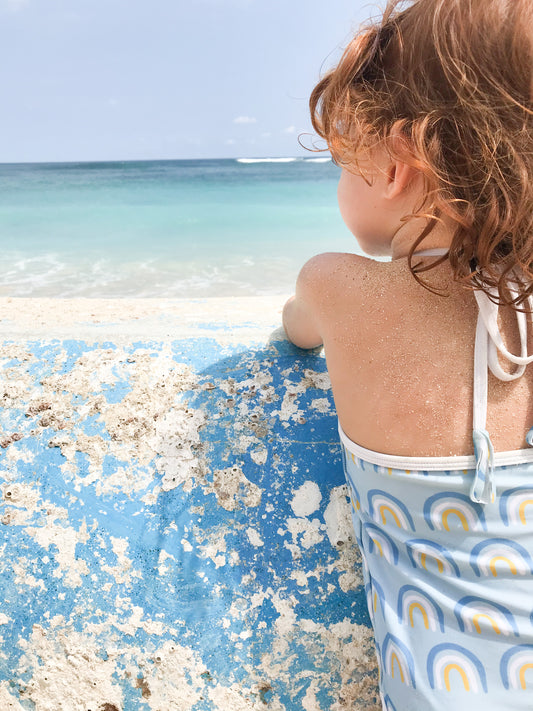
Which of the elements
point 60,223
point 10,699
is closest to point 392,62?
point 10,699

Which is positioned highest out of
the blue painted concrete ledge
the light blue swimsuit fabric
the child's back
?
the child's back

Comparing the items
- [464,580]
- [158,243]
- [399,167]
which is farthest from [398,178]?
[158,243]

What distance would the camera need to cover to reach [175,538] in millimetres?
1040

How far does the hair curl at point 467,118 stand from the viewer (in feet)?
2.34

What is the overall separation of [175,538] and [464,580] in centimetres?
54

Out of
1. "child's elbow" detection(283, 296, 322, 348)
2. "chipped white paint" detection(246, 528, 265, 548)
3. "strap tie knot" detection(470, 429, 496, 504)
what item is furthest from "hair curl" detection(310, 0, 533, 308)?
"chipped white paint" detection(246, 528, 265, 548)

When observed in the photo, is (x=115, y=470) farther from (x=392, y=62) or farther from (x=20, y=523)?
(x=392, y=62)

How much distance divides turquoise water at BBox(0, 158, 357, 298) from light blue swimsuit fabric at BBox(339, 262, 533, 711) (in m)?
4.02

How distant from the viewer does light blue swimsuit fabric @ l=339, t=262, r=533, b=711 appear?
739 millimetres

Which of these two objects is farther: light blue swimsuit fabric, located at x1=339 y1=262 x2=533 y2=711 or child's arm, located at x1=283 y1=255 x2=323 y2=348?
child's arm, located at x1=283 y1=255 x2=323 y2=348

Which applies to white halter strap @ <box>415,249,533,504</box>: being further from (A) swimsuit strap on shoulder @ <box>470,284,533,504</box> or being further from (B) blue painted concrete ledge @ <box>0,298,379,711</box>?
(B) blue painted concrete ledge @ <box>0,298,379,711</box>

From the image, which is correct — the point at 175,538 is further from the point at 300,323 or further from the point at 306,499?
the point at 300,323

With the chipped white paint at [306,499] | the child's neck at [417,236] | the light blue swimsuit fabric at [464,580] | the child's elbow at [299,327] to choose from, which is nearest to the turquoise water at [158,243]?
the child's elbow at [299,327]

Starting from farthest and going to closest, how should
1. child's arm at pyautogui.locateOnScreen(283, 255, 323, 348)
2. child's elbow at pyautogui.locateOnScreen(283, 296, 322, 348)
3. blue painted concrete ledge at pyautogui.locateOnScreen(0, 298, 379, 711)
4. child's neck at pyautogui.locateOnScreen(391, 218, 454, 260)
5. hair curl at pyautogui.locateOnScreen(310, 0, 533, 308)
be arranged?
child's elbow at pyautogui.locateOnScreen(283, 296, 322, 348), child's arm at pyautogui.locateOnScreen(283, 255, 323, 348), blue painted concrete ledge at pyautogui.locateOnScreen(0, 298, 379, 711), child's neck at pyautogui.locateOnScreen(391, 218, 454, 260), hair curl at pyautogui.locateOnScreen(310, 0, 533, 308)
